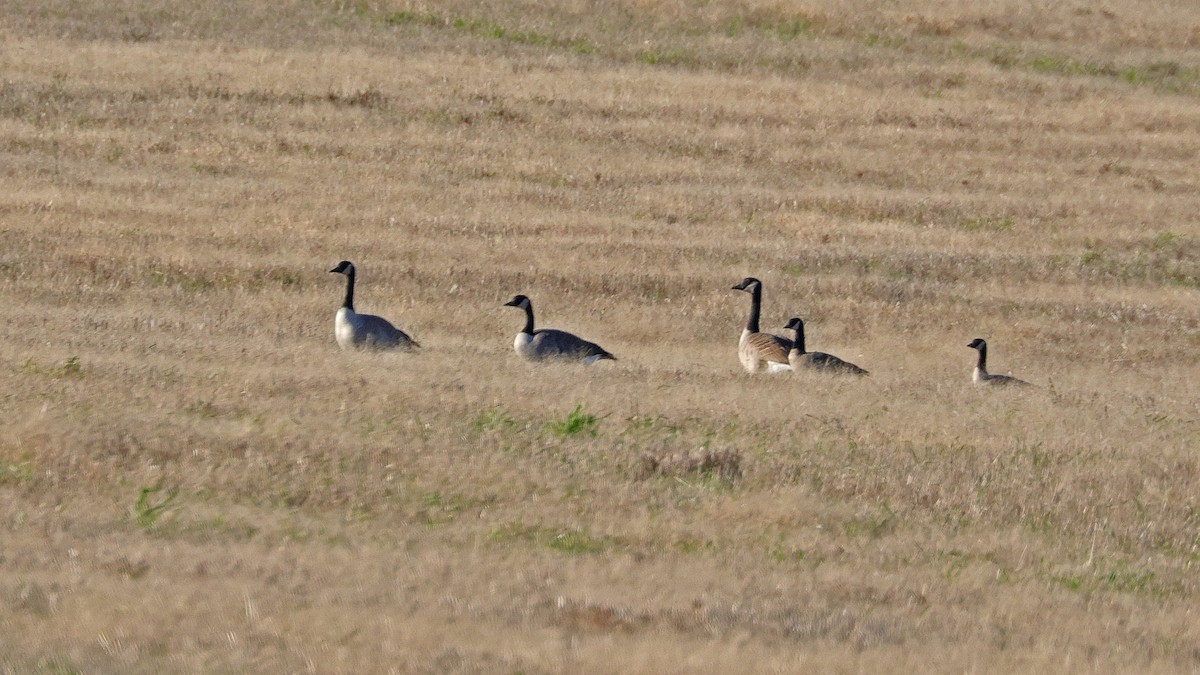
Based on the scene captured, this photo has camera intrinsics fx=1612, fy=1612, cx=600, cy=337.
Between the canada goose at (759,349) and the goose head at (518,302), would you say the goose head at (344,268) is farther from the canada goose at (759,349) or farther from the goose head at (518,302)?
the canada goose at (759,349)

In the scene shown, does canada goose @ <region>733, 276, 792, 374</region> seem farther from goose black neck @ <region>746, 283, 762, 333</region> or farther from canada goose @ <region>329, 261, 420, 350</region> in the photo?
canada goose @ <region>329, 261, 420, 350</region>

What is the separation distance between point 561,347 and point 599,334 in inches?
107

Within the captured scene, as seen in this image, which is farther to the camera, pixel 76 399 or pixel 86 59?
pixel 86 59

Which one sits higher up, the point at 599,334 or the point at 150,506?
the point at 150,506

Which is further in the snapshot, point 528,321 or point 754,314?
point 754,314

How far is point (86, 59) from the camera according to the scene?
31.5 metres

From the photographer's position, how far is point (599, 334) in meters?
20.1

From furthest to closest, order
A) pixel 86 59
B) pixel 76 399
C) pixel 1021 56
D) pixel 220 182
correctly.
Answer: pixel 1021 56
pixel 86 59
pixel 220 182
pixel 76 399

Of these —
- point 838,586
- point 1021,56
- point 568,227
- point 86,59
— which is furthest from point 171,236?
point 1021,56

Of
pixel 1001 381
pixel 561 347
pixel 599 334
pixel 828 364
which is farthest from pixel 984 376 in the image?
pixel 599 334

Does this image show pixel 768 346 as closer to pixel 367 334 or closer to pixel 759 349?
pixel 759 349

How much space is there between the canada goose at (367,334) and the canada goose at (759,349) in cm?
379

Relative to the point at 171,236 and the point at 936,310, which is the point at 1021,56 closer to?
the point at 936,310

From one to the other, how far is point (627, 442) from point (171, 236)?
40.2ft
